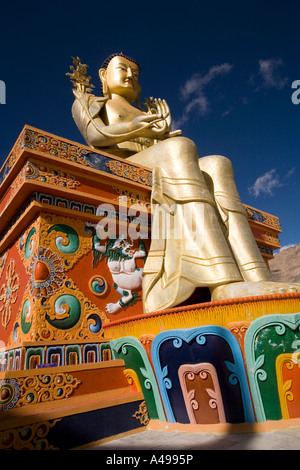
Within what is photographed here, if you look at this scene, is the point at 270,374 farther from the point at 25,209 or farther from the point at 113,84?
the point at 113,84

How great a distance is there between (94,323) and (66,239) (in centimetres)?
86

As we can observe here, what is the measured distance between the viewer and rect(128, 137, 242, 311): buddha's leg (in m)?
3.05

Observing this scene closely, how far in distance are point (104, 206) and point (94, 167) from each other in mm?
441

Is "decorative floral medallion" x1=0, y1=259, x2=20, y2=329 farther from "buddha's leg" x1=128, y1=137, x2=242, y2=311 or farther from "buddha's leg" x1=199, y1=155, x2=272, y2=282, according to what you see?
"buddha's leg" x1=199, y1=155, x2=272, y2=282

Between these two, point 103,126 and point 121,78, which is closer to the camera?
point 103,126

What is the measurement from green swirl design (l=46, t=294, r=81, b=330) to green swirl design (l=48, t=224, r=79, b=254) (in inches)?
18.4

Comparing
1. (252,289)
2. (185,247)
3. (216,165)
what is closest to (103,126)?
(216,165)

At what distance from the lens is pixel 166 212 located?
11.6 ft

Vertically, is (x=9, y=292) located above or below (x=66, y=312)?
above

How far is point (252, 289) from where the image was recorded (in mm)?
2752

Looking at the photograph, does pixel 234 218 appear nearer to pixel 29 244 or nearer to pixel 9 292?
pixel 29 244

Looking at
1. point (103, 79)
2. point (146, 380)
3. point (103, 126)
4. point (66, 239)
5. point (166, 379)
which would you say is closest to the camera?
point (166, 379)

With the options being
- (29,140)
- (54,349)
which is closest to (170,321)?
(54,349)

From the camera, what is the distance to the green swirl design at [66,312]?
10.2 feet
